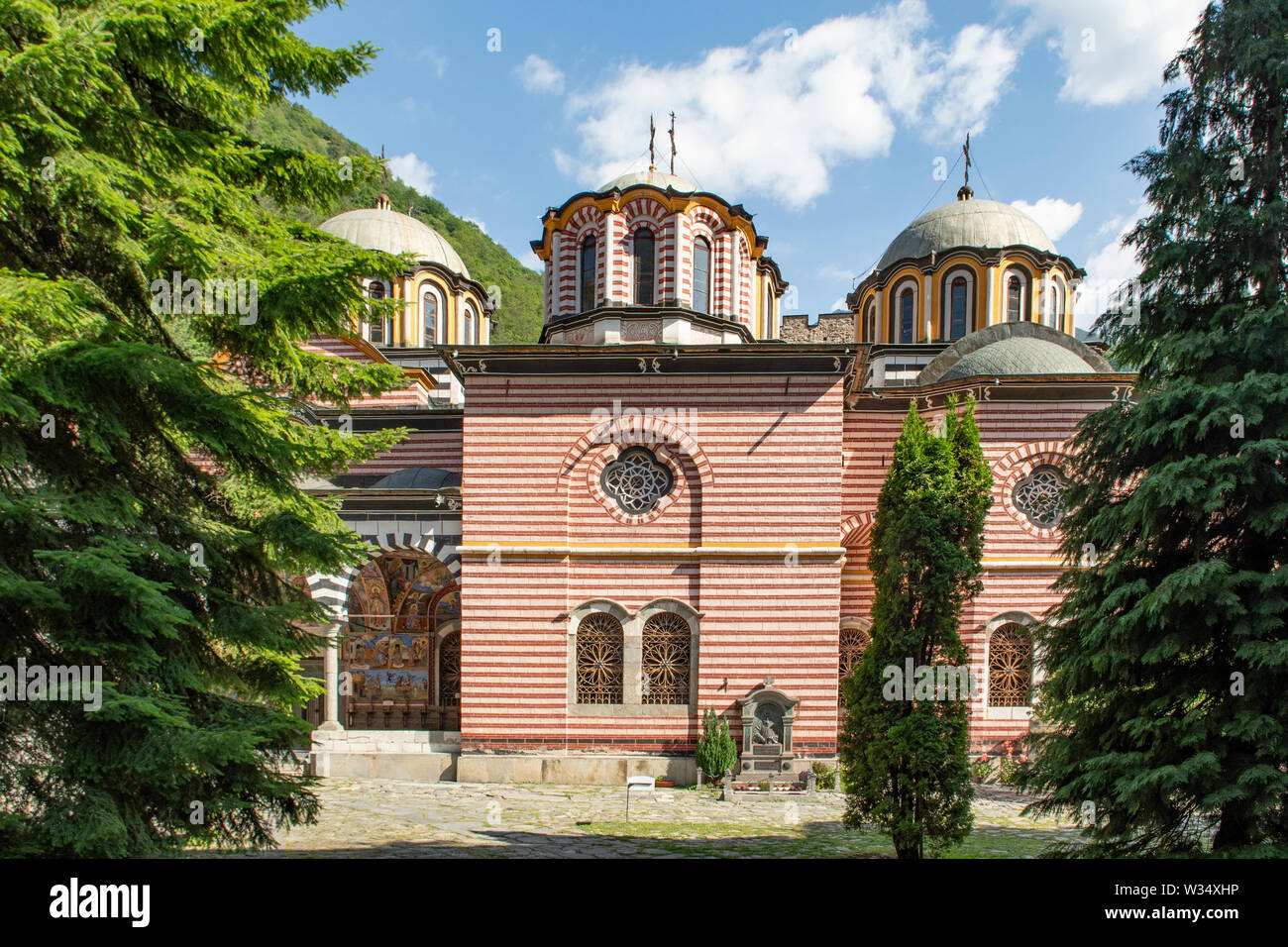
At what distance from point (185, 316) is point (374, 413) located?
10516mm

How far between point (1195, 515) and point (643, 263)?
418 inches

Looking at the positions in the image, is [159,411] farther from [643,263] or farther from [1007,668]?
[1007,668]

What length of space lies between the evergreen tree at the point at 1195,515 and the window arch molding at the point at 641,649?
657cm

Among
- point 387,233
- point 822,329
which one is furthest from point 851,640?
point 822,329

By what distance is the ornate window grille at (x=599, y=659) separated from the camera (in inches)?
538

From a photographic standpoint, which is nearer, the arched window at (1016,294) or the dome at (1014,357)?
the dome at (1014,357)

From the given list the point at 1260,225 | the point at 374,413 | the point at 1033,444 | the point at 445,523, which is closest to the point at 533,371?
the point at 445,523

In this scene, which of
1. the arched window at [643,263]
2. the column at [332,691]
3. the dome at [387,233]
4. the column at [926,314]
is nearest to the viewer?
the column at [332,691]

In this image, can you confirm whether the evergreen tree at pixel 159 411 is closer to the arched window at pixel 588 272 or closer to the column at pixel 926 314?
the arched window at pixel 588 272

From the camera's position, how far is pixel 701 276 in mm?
15641

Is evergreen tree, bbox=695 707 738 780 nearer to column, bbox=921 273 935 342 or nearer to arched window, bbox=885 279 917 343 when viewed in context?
column, bbox=921 273 935 342

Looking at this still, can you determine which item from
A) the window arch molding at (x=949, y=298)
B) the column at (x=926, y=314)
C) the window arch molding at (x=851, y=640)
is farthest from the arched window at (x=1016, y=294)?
the window arch molding at (x=851, y=640)
